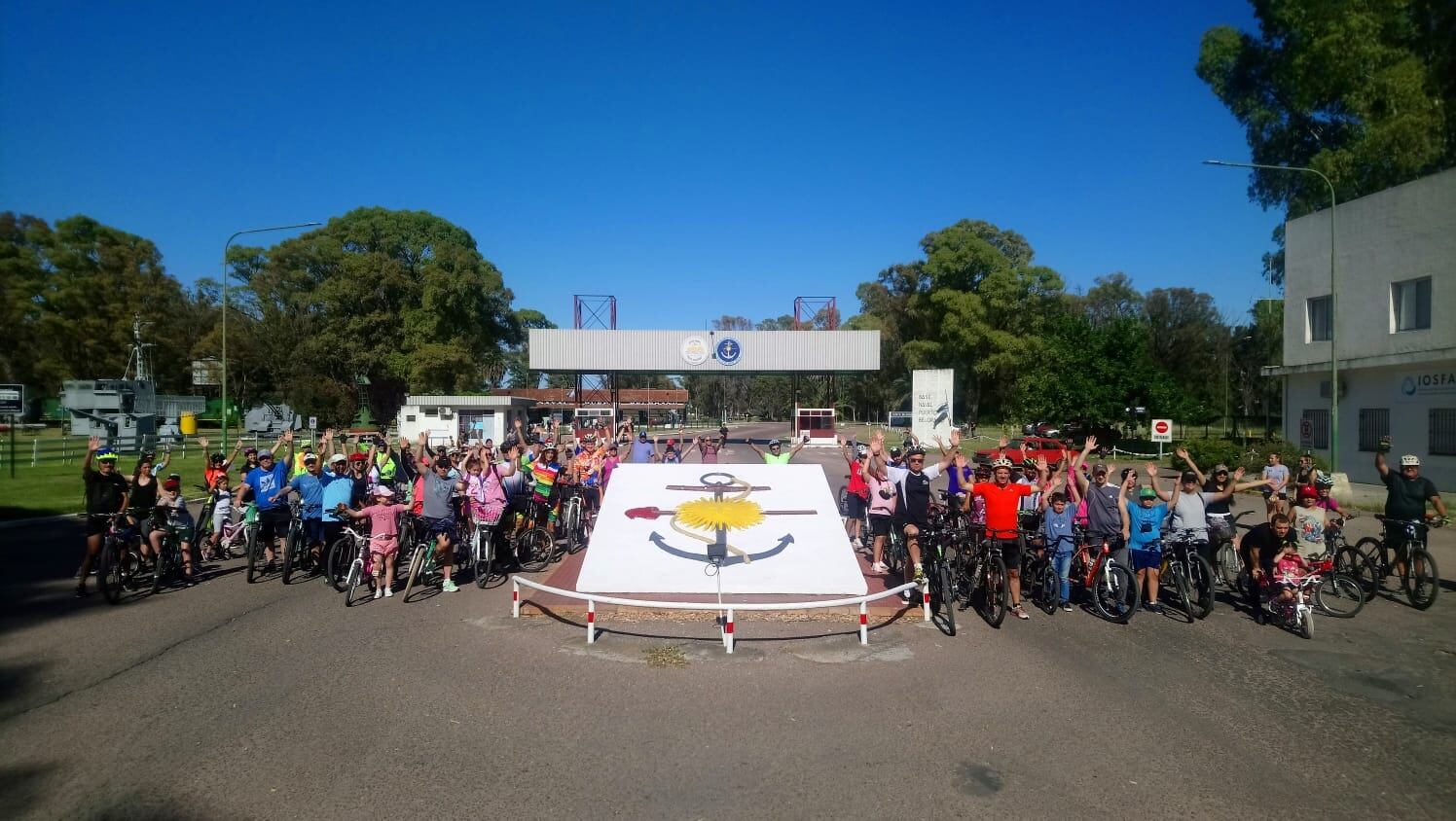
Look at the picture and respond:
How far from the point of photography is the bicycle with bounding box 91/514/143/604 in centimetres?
884

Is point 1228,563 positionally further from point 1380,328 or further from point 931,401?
point 931,401

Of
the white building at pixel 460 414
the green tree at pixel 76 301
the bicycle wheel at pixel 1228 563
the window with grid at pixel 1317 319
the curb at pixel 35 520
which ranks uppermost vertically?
the green tree at pixel 76 301

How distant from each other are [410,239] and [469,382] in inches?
426

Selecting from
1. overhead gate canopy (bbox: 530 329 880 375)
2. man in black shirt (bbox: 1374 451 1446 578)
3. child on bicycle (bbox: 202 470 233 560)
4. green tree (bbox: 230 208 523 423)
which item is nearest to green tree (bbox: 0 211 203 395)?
green tree (bbox: 230 208 523 423)

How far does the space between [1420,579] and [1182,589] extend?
3.14 metres

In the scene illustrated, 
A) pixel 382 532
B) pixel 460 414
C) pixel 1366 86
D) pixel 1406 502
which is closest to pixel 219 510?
pixel 382 532

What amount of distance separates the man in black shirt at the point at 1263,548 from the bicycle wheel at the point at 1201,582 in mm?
555

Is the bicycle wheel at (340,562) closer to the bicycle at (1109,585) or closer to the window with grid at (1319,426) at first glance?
the bicycle at (1109,585)

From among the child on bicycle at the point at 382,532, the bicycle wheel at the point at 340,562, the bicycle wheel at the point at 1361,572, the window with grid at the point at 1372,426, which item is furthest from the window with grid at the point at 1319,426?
the bicycle wheel at the point at 340,562

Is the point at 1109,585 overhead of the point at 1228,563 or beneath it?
overhead

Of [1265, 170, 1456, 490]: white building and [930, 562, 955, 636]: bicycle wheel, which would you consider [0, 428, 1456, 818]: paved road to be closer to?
[930, 562, 955, 636]: bicycle wheel

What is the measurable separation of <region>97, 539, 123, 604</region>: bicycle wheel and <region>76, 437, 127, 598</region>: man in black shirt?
0.63 ft

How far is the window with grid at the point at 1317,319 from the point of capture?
2606 cm

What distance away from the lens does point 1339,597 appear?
9258mm
